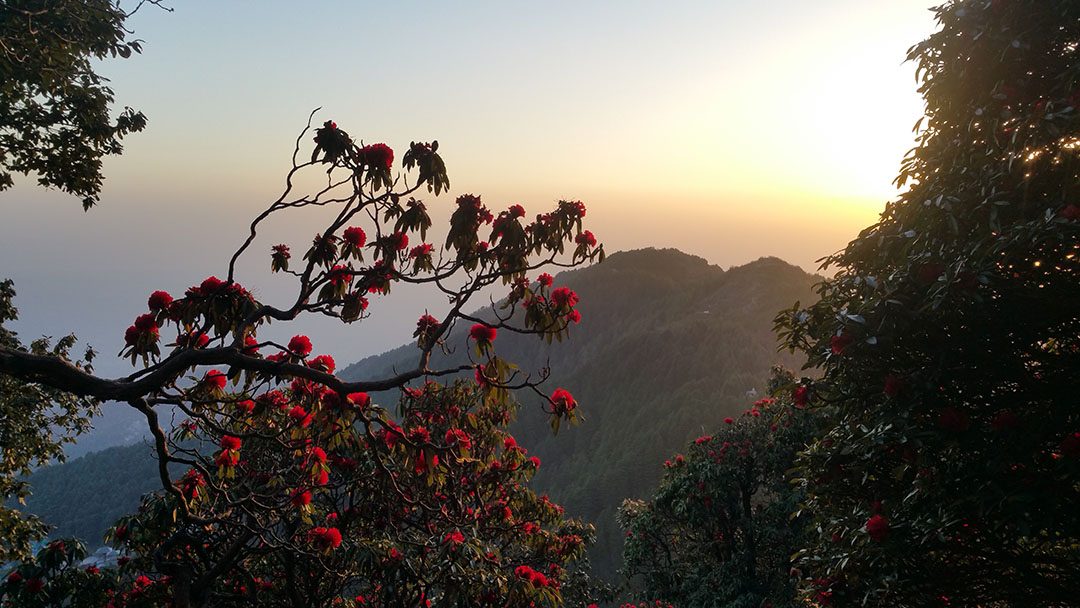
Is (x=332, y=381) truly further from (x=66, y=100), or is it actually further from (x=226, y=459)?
(x=66, y=100)

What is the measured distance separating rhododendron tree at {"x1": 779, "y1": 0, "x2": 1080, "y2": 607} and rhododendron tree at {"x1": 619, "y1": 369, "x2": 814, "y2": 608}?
8.20 m

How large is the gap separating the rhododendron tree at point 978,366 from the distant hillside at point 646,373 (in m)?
36.7

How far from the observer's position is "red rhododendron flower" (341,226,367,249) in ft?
16.2

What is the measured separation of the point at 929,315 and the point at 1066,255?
1.01 metres

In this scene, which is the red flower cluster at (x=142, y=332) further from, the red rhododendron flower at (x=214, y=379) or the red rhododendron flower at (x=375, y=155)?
the red rhododendron flower at (x=375, y=155)

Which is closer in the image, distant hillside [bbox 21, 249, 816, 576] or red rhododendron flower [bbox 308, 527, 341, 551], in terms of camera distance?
red rhododendron flower [bbox 308, 527, 341, 551]

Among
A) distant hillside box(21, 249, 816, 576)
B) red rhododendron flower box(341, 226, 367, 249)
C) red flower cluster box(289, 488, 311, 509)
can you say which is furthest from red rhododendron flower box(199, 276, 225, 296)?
distant hillside box(21, 249, 816, 576)

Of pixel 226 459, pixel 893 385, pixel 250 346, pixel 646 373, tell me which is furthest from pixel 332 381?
pixel 646 373

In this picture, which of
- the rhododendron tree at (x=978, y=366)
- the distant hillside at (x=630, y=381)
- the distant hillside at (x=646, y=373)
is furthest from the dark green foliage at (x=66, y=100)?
the distant hillside at (x=630, y=381)

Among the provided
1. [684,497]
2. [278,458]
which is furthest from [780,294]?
[278,458]

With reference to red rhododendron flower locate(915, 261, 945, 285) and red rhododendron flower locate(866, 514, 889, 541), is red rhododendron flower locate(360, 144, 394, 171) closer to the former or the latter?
red rhododendron flower locate(915, 261, 945, 285)

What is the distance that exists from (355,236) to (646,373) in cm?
7535

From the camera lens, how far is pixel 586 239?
5109 millimetres

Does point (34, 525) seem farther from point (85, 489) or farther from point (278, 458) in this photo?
point (85, 489)
